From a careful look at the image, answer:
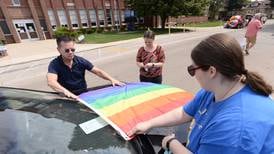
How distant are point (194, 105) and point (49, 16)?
29.2m

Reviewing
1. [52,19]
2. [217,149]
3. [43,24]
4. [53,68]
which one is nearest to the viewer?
[217,149]

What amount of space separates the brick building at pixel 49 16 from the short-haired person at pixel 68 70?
23.0 meters

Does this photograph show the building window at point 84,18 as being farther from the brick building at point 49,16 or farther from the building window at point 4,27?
the building window at point 4,27

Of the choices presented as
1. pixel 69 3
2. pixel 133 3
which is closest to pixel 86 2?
pixel 69 3

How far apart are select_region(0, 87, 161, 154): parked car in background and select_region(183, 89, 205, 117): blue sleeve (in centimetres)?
36

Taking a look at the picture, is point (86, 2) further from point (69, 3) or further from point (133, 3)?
point (133, 3)

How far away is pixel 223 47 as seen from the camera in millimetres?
1198

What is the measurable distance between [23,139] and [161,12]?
92.1 ft

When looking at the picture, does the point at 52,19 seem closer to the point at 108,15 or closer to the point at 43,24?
the point at 43,24

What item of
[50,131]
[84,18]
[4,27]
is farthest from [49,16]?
[50,131]

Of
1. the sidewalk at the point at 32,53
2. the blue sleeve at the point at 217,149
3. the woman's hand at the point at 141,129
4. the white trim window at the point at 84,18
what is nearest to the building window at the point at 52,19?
the white trim window at the point at 84,18

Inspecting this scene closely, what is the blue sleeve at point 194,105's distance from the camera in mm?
1615

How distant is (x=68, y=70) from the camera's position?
3.26 m

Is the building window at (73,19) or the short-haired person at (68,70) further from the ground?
the short-haired person at (68,70)
